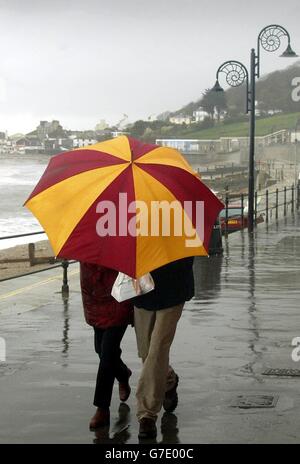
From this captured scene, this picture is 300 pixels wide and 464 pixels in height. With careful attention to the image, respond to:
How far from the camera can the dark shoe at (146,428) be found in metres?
6.07

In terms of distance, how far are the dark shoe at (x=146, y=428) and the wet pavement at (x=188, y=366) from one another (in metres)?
0.06

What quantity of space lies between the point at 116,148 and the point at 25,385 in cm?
249

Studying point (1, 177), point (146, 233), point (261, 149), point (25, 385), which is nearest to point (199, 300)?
point (25, 385)

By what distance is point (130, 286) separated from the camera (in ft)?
19.8

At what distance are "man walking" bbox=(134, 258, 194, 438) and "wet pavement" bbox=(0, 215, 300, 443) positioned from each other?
0.23 meters

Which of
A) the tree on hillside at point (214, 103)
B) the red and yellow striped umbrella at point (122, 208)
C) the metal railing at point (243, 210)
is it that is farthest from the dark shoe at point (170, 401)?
the tree on hillside at point (214, 103)

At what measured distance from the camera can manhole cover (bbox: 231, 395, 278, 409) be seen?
22.7ft

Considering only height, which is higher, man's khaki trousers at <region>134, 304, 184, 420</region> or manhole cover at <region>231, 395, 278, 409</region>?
man's khaki trousers at <region>134, 304, 184, 420</region>

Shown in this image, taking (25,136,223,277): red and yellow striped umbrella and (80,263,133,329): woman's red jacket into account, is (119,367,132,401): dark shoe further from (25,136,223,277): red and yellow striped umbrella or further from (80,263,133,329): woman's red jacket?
(25,136,223,277): red and yellow striped umbrella

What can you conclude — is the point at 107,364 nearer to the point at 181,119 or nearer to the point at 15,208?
the point at 181,119

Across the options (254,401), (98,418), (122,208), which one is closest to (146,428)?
(98,418)

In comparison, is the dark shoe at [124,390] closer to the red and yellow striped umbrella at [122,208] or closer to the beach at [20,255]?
the red and yellow striped umbrella at [122,208]

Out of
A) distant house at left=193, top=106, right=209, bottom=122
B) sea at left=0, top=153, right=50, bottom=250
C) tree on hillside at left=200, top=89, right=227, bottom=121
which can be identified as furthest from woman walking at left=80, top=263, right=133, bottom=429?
distant house at left=193, top=106, right=209, bottom=122

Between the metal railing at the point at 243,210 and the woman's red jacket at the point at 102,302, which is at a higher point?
the woman's red jacket at the point at 102,302
